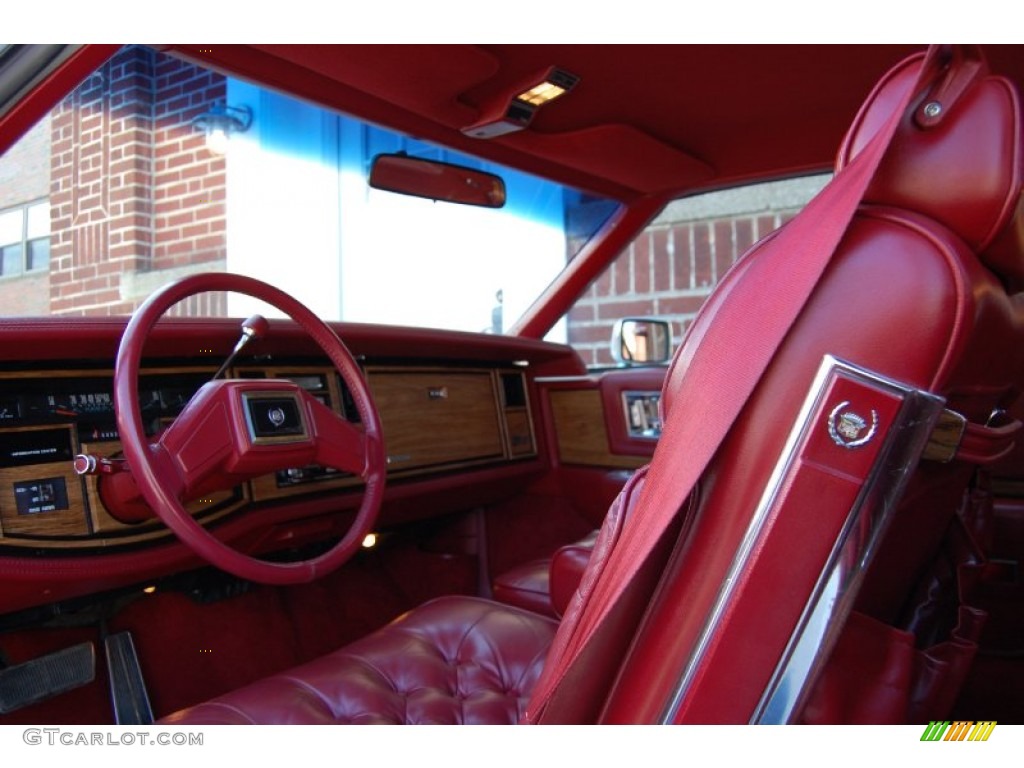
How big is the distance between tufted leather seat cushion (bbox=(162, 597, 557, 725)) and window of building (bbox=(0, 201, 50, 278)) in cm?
87

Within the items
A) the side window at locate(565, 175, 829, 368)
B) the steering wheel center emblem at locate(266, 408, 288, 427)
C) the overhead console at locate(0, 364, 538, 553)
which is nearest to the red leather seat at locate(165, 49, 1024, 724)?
the steering wheel center emblem at locate(266, 408, 288, 427)

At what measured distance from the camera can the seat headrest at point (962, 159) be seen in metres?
0.70

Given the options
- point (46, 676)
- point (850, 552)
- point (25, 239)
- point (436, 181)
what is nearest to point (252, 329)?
point (25, 239)

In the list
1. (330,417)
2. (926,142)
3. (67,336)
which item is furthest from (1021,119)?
(67,336)

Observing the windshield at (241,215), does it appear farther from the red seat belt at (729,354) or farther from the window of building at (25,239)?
the red seat belt at (729,354)

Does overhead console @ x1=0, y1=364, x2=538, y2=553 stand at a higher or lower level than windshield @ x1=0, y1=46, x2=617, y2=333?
lower

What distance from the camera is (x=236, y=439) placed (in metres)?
1.43

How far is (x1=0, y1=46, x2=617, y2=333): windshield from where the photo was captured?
5.33 feet

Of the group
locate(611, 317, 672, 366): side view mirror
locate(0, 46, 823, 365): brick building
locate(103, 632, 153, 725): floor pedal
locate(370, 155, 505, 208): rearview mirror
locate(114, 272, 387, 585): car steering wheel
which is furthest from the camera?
locate(611, 317, 672, 366): side view mirror

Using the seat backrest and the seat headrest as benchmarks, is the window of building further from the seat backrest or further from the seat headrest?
the seat headrest

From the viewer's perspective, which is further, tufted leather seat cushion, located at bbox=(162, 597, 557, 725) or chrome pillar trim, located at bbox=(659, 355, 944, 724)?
tufted leather seat cushion, located at bbox=(162, 597, 557, 725)

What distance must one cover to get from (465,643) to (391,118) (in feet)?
4.29

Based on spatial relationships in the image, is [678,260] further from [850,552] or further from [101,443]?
[850,552]

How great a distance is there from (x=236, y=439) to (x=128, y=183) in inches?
28.4
